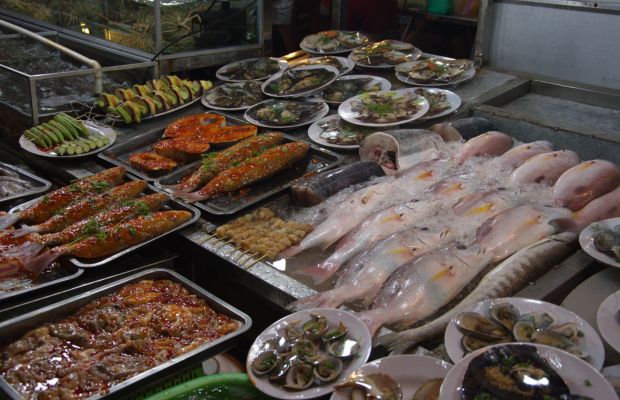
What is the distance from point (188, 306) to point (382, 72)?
3901mm

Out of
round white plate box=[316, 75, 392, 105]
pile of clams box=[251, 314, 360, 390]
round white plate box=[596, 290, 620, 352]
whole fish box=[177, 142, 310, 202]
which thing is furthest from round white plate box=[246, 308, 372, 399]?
round white plate box=[316, 75, 392, 105]

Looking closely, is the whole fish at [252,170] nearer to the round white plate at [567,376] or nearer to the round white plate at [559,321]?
the round white plate at [559,321]

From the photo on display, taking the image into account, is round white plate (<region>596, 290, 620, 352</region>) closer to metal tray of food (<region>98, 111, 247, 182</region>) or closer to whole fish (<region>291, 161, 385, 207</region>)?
whole fish (<region>291, 161, 385, 207</region>)

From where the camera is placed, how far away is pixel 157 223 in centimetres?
368

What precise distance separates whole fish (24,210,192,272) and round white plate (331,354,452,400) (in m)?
1.65

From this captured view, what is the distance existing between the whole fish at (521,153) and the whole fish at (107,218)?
2.25 m

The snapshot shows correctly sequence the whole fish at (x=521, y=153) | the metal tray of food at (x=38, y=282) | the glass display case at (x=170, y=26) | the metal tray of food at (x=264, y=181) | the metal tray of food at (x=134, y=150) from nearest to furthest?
the metal tray of food at (x=38, y=282) → the metal tray of food at (x=264, y=181) → the whole fish at (x=521, y=153) → the metal tray of food at (x=134, y=150) → the glass display case at (x=170, y=26)

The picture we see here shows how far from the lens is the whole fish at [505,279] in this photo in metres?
2.81

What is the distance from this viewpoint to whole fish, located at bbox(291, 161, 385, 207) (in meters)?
4.05

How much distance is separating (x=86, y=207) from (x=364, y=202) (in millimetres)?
1649

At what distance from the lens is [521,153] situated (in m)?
4.45

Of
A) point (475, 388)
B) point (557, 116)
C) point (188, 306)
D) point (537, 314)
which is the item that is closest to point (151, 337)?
point (188, 306)

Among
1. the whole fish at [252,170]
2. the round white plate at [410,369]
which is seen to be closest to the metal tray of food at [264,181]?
the whole fish at [252,170]

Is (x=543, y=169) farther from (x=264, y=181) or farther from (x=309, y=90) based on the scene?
(x=309, y=90)
